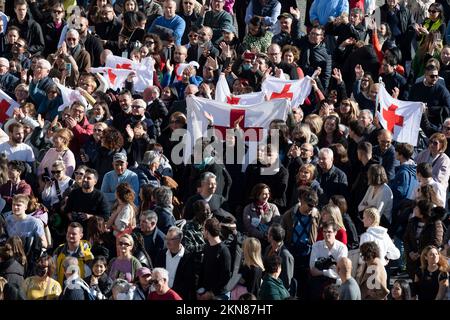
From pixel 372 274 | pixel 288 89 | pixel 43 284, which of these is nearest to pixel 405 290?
pixel 372 274

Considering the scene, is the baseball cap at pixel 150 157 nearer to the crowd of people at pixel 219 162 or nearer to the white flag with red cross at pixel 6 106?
the crowd of people at pixel 219 162

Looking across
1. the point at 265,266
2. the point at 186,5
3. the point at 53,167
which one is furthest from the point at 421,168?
the point at 186,5

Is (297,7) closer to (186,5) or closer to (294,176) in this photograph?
(186,5)

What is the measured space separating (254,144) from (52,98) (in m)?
3.07

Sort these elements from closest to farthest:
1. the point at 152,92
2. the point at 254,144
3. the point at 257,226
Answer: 1. the point at 257,226
2. the point at 254,144
3. the point at 152,92

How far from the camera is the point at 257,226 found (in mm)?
19047

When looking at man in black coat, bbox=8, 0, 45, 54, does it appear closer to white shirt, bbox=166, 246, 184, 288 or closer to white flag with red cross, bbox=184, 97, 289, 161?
white flag with red cross, bbox=184, 97, 289, 161

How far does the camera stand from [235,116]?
70.3 feet

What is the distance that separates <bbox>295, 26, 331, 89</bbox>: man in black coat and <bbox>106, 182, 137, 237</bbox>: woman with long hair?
5642 mm

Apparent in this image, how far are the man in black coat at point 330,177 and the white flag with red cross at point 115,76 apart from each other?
4.28m

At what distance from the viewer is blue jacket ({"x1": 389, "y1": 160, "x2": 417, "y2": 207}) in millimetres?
19781

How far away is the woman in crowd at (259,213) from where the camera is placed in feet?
62.4

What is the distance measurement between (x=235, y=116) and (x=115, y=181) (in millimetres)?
2156

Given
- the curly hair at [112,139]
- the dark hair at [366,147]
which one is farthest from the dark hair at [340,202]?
the curly hair at [112,139]
